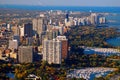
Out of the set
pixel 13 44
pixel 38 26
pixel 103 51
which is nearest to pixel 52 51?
pixel 13 44

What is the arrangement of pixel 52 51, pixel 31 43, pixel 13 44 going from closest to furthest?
pixel 52 51
pixel 13 44
pixel 31 43

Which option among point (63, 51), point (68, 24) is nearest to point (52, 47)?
point (63, 51)

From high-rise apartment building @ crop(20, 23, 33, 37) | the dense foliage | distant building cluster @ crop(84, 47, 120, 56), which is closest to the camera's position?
distant building cluster @ crop(84, 47, 120, 56)

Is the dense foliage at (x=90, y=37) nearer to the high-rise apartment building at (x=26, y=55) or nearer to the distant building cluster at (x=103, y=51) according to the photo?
the distant building cluster at (x=103, y=51)

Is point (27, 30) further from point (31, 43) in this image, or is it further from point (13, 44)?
point (13, 44)

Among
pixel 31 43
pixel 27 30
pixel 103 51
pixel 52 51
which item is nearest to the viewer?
pixel 52 51

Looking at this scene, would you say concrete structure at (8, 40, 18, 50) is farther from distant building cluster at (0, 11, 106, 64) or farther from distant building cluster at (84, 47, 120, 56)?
distant building cluster at (84, 47, 120, 56)

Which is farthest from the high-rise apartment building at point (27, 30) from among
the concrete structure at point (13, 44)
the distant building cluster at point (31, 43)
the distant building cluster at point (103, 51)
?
the distant building cluster at point (103, 51)

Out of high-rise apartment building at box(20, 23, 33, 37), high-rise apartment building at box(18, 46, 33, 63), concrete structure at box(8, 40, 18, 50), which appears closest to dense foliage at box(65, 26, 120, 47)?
high-rise apartment building at box(20, 23, 33, 37)

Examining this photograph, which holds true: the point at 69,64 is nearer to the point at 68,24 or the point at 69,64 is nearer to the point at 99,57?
the point at 99,57
